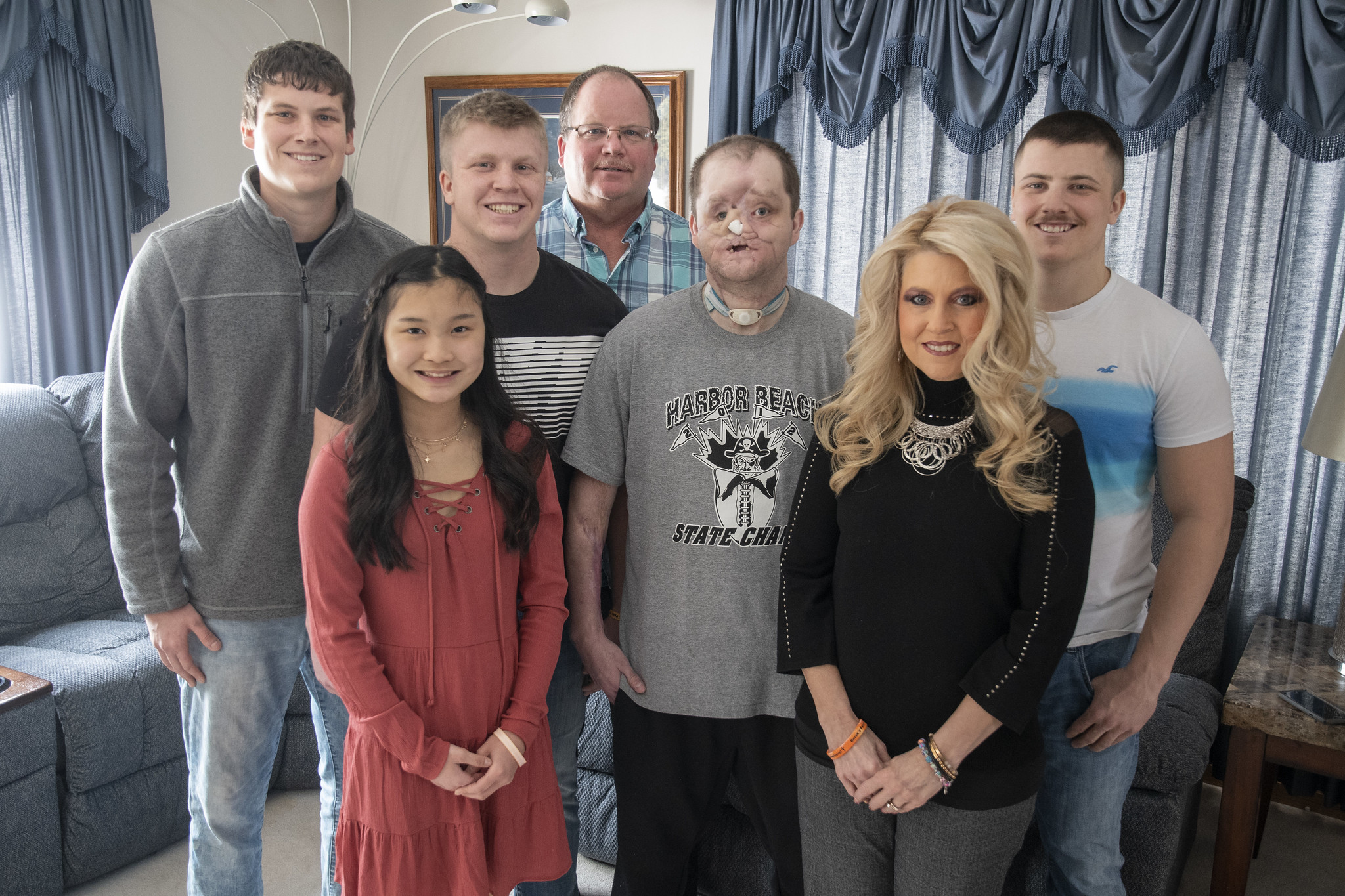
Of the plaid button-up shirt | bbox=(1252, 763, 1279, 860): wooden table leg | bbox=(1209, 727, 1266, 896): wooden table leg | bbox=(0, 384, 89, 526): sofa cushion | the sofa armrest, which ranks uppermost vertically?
the plaid button-up shirt

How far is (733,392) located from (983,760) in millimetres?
659

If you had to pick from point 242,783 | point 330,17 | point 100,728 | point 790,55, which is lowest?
point 100,728

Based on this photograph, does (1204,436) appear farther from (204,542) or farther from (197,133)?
(197,133)

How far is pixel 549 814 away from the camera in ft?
4.79

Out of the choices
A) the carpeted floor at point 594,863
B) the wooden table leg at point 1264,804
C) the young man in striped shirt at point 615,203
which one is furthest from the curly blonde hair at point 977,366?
the wooden table leg at point 1264,804

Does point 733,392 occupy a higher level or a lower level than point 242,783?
higher

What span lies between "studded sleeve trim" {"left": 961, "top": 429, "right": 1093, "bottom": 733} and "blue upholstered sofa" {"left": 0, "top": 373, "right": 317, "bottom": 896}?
69.5 inches

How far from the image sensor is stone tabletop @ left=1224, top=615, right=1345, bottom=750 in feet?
6.42

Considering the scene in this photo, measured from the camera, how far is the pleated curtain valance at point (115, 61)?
2945 mm

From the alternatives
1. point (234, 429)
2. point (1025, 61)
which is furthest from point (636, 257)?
point (1025, 61)

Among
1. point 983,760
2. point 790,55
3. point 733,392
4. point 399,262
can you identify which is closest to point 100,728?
point 399,262

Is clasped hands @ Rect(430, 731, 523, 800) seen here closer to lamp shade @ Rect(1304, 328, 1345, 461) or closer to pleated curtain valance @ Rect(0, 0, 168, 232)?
lamp shade @ Rect(1304, 328, 1345, 461)

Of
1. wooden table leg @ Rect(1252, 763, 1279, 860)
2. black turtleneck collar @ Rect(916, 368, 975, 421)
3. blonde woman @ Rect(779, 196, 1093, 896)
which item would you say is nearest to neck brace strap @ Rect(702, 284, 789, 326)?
blonde woman @ Rect(779, 196, 1093, 896)

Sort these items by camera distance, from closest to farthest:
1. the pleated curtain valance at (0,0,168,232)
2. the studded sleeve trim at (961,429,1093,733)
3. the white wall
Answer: the studded sleeve trim at (961,429,1093,733) → the pleated curtain valance at (0,0,168,232) → the white wall
